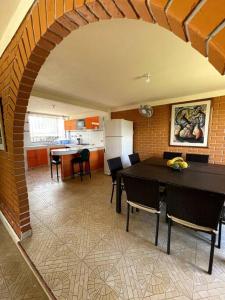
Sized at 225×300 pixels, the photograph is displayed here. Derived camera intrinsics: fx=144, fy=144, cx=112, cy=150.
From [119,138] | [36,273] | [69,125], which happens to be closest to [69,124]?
[69,125]

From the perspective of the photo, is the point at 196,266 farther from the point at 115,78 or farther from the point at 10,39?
the point at 10,39

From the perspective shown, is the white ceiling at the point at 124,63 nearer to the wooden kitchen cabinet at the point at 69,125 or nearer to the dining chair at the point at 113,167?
the dining chair at the point at 113,167

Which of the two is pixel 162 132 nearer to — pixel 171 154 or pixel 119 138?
pixel 171 154

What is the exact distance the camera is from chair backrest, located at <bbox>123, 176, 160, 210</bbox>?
65.9 inches

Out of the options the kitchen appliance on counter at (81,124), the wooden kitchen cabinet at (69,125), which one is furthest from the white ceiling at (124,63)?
the wooden kitchen cabinet at (69,125)

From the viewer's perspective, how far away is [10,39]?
148 centimetres

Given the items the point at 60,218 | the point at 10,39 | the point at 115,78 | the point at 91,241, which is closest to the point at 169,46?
the point at 115,78

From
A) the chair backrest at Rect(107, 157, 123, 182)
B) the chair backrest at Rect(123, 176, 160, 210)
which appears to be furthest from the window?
the chair backrest at Rect(123, 176, 160, 210)

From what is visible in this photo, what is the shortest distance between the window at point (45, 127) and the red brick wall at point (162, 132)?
3313 millimetres

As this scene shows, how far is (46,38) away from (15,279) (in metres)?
2.14

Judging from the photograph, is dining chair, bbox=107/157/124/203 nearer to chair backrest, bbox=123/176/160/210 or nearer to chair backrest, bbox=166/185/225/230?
chair backrest, bbox=123/176/160/210

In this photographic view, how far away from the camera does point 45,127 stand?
6.49 metres

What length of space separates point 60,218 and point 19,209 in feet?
2.33

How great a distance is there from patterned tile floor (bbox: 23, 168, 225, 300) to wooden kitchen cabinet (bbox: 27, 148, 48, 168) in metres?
3.48
